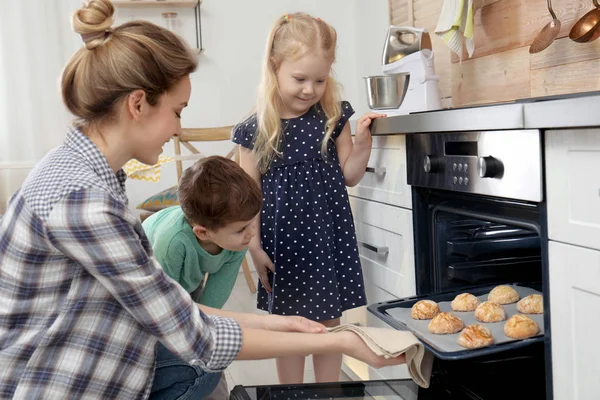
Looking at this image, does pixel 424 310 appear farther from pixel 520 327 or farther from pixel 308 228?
pixel 308 228

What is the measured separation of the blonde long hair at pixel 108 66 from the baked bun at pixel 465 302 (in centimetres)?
71

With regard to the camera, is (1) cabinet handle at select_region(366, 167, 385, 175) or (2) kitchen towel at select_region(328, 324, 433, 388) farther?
(1) cabinet handle at select_region(366, 167, 385, 175)

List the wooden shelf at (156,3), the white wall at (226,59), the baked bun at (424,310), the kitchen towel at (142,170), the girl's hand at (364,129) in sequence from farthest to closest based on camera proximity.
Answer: the white wall at (226,59), the wooden shelf at (156,3), the kitchen towel at (142,170), the girl's hand at (364,129), the baked bun at (424,310)

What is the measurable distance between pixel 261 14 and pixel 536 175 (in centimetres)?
318

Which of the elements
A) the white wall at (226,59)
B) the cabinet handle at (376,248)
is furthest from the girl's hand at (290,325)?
the white wall at (226,59)

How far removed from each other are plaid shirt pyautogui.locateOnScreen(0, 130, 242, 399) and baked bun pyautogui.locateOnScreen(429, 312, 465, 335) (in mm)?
414

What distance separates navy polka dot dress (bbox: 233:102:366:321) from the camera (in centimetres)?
189

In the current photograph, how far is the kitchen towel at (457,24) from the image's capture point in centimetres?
229

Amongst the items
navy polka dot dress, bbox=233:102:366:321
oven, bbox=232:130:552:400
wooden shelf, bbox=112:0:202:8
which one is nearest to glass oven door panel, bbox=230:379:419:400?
oven, bbox=232:130:552:400

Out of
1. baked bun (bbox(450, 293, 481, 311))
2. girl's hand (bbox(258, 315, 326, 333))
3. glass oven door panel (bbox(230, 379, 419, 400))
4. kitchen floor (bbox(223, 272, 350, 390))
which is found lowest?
kitchen floor (bbox(223, 272, 350, 390))

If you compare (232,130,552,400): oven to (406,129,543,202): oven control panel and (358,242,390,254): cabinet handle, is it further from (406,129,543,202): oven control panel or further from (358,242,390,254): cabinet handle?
(358,242,390,254): cabinet handle

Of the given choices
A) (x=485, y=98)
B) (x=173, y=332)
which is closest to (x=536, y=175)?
(x=173, y=332)

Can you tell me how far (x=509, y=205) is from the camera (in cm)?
131

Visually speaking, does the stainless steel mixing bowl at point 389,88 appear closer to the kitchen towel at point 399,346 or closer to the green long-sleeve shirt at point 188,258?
the green long-sleeve shirt at point 188,258
